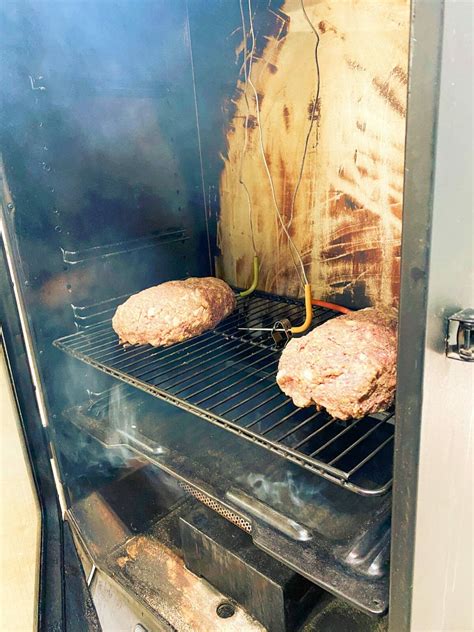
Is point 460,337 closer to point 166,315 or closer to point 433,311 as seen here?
point 433,311

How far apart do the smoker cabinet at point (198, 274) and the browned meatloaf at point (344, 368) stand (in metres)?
0.06

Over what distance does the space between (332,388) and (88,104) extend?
1095 millimetres

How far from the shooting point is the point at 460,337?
2.22ft

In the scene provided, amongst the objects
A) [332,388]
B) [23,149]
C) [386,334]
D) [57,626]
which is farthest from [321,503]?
[23,149]

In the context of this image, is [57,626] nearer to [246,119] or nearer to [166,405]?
[166,405]

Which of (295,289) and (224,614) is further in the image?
(295,289)

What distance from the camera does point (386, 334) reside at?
3.68ft

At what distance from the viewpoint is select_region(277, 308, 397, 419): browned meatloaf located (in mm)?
1030

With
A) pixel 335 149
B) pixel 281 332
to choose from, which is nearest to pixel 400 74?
pixel 335 149

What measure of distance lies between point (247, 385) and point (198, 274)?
2.00 feet

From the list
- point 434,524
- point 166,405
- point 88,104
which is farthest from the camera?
point 166,405

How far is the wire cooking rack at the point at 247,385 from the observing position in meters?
1.11

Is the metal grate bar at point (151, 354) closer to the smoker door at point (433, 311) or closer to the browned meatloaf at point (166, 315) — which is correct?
the browned meatloaf at point (166, 315)

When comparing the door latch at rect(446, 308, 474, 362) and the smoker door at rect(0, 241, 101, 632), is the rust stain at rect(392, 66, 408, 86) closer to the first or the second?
the door latch at rect(446, 308, 474, 362)
